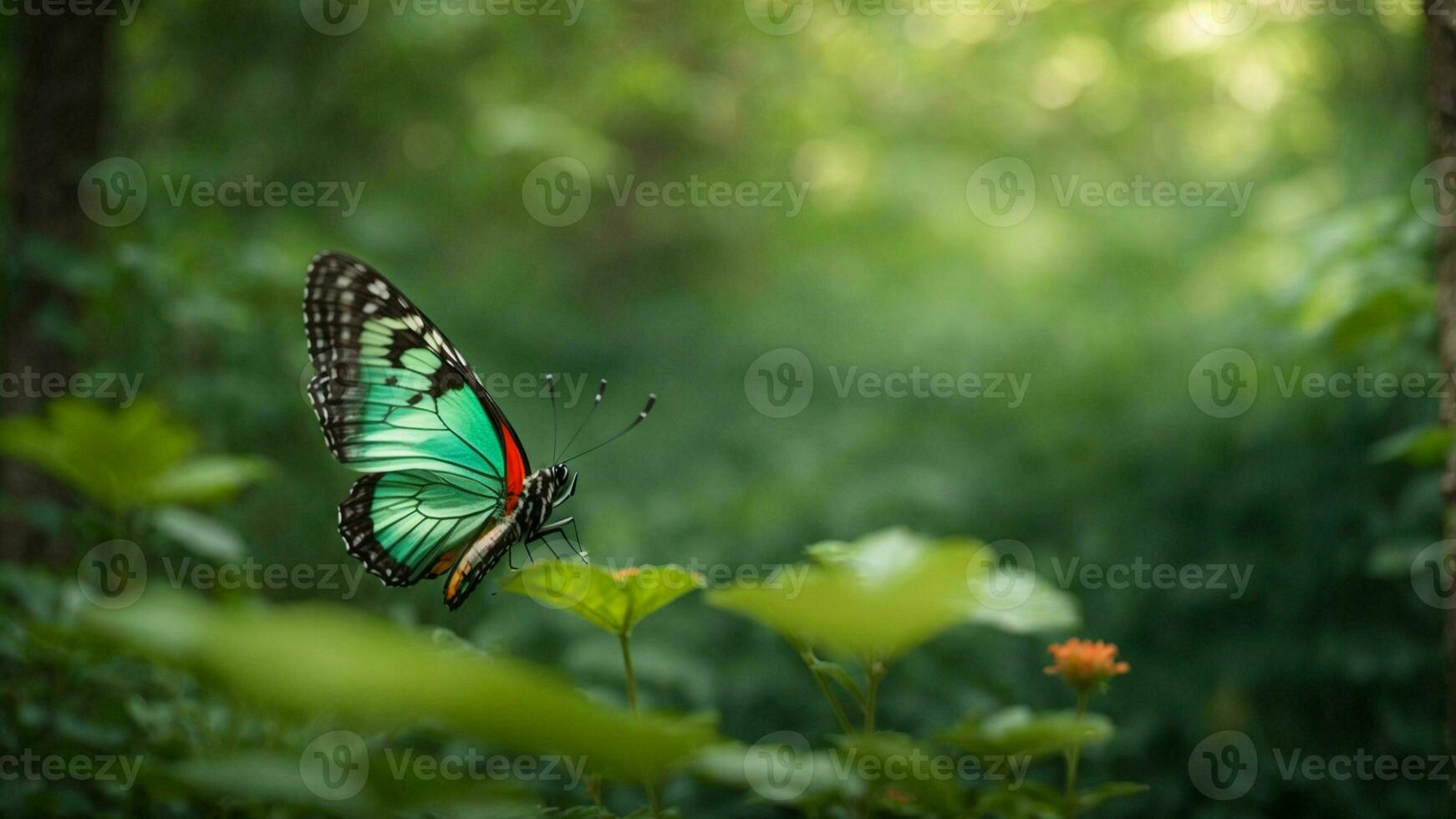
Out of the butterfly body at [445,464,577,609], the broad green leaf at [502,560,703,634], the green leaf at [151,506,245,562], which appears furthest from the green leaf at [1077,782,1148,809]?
the green leaf at [151,506,245,562]

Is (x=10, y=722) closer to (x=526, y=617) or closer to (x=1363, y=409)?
(x=526, y=617)

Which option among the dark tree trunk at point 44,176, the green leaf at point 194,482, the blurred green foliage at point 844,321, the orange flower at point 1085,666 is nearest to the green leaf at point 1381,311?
the blurred green foliage at point 844,321

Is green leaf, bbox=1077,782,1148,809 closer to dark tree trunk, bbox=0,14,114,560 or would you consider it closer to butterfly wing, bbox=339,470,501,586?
butterfly wing, bbox=339,470,501,586

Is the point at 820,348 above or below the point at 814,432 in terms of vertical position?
above

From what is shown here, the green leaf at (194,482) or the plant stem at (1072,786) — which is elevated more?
the green leaf at (194,482)

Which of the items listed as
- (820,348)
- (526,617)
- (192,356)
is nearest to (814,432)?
(820,348)

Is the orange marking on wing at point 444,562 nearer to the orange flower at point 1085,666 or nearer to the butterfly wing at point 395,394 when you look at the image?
the butterfly wing at point 395,394
